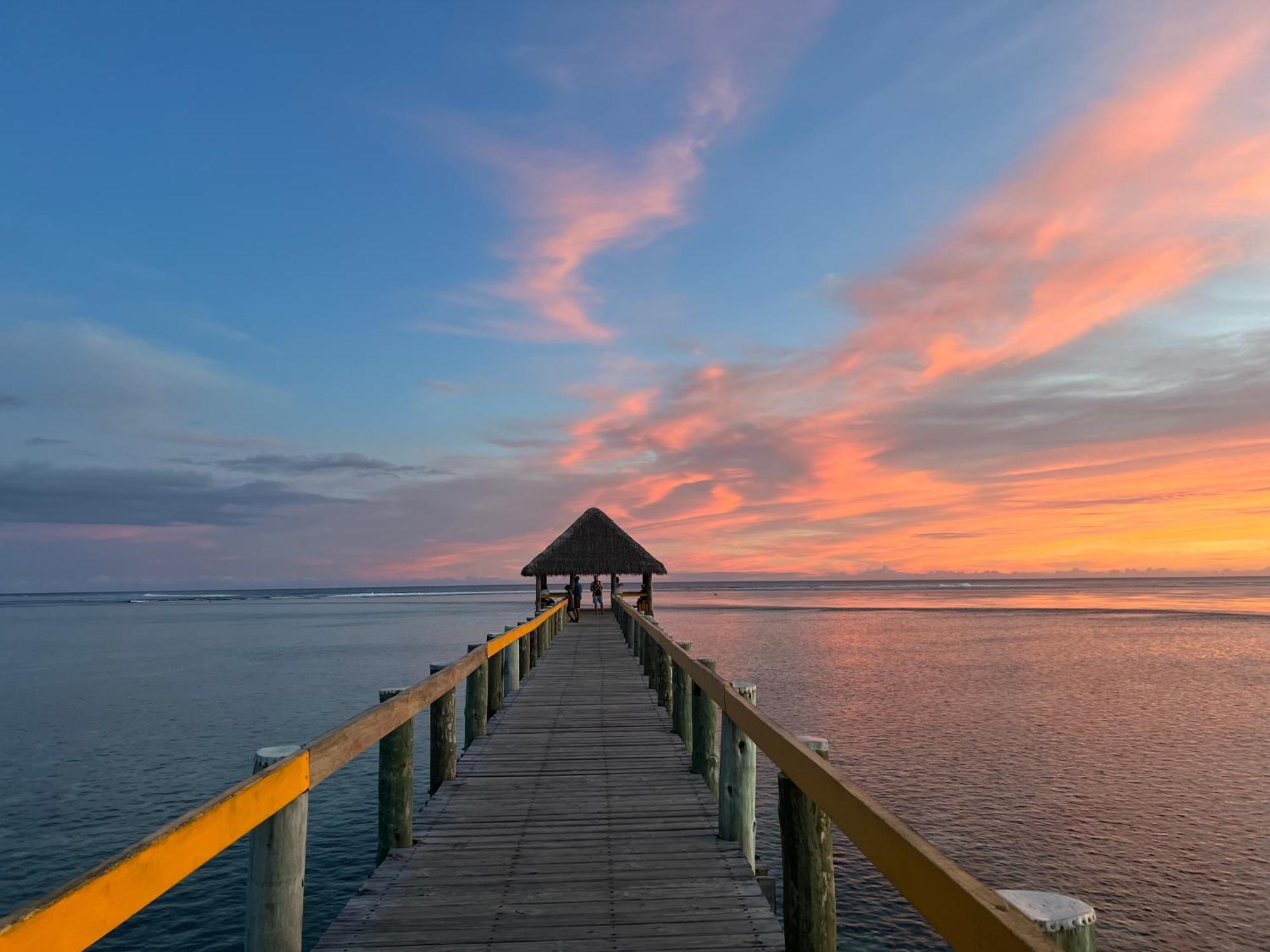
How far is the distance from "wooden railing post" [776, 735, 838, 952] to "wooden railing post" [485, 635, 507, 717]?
6.64 metres

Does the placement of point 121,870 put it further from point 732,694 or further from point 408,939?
point 732,694

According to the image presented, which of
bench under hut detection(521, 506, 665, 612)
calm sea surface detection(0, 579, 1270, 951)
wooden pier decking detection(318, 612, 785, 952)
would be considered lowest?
calm sea surface detection(0, 579, 1270, 951)

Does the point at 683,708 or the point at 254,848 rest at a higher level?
the point at 254,848

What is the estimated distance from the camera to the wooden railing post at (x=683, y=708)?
896 centimetres

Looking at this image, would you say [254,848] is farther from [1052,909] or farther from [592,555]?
[592,555]

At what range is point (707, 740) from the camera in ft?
23.6

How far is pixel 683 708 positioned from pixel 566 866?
13.3ft

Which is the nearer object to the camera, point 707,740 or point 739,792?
point 739,792

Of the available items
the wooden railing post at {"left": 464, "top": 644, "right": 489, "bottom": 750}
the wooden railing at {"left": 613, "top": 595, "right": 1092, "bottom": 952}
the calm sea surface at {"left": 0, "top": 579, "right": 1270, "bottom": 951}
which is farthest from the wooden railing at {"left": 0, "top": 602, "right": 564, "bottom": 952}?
the calm sea surface at {"left": 0, "top": 579, "right": 1270, "bottom": 951}

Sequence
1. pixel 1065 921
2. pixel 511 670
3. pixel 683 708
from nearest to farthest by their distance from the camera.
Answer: pixel 1065 921, pixel 683 708, pixel 511 670

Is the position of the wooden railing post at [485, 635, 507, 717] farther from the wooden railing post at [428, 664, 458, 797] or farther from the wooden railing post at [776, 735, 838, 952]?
the wooden railing post at [776, 735, 838, 952]

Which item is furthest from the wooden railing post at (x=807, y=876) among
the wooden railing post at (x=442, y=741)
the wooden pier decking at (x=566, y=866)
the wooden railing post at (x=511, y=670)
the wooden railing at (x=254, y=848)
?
the wooden railing post at (x=511, y=670)

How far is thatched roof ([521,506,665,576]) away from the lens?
1139 inches

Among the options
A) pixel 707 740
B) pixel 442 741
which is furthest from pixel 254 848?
pixel 707 740
